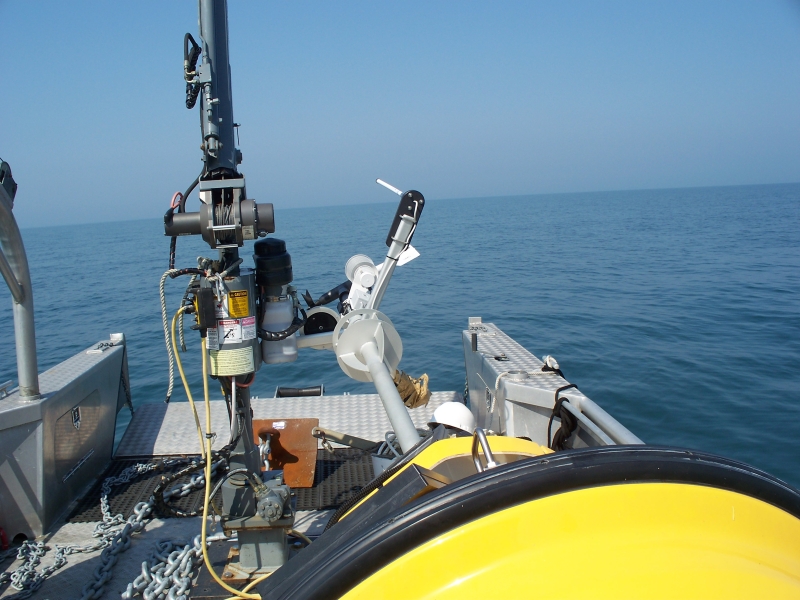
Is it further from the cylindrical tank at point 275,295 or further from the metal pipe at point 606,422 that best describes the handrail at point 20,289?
the metal pipe at point 606,422

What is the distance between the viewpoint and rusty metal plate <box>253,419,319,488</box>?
4.02m

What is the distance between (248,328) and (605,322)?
1043cm

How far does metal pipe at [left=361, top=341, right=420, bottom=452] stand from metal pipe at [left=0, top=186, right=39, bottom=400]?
2.21 m

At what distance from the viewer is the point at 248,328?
2377 mm

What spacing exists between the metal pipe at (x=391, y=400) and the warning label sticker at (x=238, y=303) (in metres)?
0.51

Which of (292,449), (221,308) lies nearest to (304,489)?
(292,449)

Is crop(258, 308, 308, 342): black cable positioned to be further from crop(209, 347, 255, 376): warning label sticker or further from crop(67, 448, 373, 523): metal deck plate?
crop(67, 448, 373, 523): metal deck plate

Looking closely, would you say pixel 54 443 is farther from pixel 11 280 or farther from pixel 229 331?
pixel 229 331

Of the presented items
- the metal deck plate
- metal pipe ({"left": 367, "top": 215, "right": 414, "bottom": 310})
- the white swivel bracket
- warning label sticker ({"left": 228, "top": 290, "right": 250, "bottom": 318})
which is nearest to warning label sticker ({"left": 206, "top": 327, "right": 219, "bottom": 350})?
warning label sticker ({"left": 228, "top": 290, "right": 250, "bottom": 318})

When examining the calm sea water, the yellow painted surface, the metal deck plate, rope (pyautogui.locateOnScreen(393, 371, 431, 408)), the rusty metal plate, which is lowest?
the calm sea water

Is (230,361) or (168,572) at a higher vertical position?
(230,361)

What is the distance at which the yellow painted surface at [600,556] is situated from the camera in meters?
0.98

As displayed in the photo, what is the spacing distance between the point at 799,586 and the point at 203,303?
2015mm

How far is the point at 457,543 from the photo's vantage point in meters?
1.01
